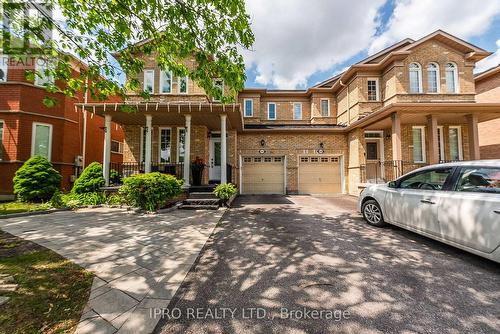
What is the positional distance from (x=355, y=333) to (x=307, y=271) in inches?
40.7

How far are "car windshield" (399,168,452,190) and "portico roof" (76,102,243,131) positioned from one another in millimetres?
6105

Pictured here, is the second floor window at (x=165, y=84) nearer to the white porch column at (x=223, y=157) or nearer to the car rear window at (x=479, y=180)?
the white porch column at (x=223, y=157)

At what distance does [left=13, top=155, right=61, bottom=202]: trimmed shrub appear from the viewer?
25.1 feet

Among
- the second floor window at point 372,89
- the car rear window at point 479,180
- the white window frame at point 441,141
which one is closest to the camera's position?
the car rear window at point 479,180

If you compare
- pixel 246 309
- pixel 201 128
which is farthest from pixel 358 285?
pixel 201 128

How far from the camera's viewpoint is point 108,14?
14.1ft

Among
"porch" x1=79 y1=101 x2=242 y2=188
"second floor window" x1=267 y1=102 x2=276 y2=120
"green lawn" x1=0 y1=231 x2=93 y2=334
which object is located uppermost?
"second floor window" x1=267 y1=102 x2=276 y2=120

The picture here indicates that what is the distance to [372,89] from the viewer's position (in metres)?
11.8

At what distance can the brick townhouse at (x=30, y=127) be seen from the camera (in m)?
Answer: 8.89

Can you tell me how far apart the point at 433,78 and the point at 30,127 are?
21064mm

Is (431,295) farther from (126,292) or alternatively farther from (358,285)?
(126,292)

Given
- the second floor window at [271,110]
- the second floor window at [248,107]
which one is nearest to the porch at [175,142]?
the second floor window at [248,107]

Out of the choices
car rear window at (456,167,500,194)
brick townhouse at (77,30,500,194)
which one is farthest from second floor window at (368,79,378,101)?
car rear window at (456,167,500,194)

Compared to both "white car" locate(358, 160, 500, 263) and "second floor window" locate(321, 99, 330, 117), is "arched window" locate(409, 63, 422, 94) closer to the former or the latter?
"second floor window" locate(321, 99, 330, 117)
